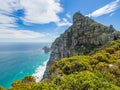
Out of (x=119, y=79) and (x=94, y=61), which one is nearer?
(x=119, y=79)

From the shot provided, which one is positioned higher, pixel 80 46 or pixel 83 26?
pixel 83 26

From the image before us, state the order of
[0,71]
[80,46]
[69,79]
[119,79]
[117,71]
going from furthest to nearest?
1. [0,71]
2. [80,46]
3. [117,71]
4. [119,79]
5. [69,79]

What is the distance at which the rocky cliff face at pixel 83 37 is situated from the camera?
92.2 meters

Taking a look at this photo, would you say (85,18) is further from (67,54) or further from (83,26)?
(67,54)

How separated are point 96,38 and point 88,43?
7395mm

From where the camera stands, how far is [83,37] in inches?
4124

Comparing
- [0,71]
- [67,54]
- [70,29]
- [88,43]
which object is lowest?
[0,71]

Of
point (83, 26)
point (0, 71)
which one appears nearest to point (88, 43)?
point (83, 26)

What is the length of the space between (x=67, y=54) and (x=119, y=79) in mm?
89553

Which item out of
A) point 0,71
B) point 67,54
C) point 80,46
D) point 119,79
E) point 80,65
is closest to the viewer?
point 119,79

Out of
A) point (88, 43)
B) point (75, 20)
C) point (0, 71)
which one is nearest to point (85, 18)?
point (75, 20)

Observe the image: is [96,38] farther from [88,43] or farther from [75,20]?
[75,20]

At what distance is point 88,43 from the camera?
333ft

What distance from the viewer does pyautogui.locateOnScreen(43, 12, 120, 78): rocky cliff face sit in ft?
302
